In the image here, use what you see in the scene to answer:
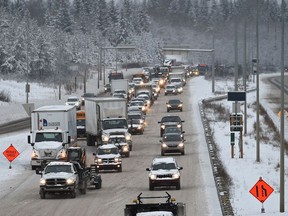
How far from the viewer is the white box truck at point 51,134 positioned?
5334cm

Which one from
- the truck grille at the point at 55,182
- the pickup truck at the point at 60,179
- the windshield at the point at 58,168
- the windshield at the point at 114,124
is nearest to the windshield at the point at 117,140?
the windshield at the point at 114,124

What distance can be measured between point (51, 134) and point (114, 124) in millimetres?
11361

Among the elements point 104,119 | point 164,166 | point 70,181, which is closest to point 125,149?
point 104,119

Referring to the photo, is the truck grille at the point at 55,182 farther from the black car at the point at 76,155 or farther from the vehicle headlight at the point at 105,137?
the vehicle headlight at the point at 105,137

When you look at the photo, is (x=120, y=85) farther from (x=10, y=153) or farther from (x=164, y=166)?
(x=164, y=166)

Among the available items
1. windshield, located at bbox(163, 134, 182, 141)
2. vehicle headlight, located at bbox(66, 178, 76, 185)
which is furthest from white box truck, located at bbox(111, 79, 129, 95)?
vehicle headlight, located at bbox(66, 178, 76, 185)

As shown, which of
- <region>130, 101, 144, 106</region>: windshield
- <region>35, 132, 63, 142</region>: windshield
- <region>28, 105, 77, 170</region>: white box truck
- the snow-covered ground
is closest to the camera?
the snow-covered ground

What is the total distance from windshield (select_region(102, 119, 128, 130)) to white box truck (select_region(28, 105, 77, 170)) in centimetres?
625

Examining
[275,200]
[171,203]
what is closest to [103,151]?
[275,200]

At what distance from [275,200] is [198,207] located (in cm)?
449

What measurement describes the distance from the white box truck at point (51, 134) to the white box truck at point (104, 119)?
19.1 feet

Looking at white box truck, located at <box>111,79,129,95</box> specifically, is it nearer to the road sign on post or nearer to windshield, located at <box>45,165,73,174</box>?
the road sign on post

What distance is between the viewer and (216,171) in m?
50.0

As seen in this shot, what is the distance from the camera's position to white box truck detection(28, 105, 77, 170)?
175ft
